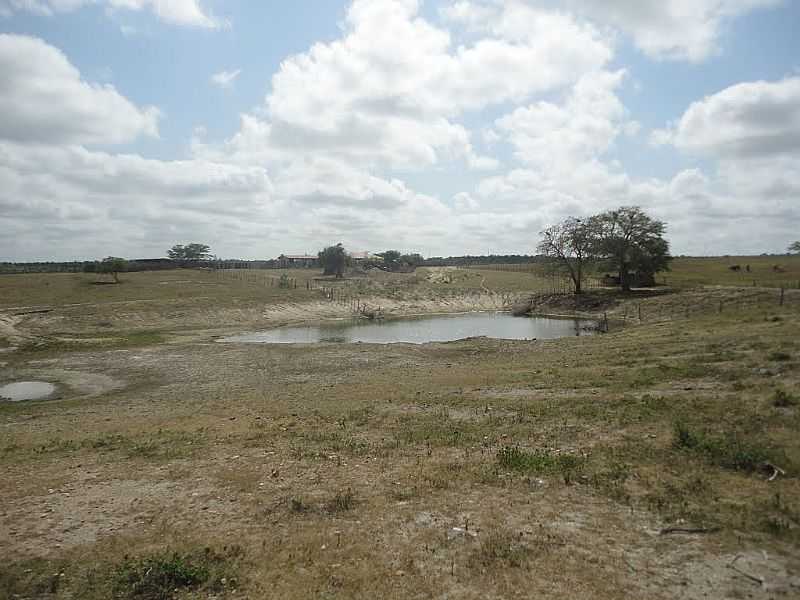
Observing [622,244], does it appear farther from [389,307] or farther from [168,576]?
[168,576]

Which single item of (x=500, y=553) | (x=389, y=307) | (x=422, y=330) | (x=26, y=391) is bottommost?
(x=26, y=391)

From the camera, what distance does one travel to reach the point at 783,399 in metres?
13.1

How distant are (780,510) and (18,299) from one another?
253 ft

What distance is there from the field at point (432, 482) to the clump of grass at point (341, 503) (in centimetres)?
5

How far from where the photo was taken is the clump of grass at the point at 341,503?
32.1 ft

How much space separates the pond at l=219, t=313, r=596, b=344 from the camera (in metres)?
48.8

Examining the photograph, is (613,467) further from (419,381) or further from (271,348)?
(271,348)

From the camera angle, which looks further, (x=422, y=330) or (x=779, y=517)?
(x=422, y=330)

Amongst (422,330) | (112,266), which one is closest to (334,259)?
(112,266)

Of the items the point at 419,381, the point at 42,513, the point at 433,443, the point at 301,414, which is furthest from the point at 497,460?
the point at 419,381

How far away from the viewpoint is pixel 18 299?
2462 inches

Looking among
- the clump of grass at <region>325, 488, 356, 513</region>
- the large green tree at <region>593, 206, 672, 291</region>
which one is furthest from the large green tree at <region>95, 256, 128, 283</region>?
the clump of grass at <region>325, 488, 356, 513</region>

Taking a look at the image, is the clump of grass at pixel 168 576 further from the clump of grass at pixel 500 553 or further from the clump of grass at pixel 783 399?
the clump of grass at pixel 783 399

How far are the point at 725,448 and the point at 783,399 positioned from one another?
3967 millimetres
